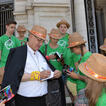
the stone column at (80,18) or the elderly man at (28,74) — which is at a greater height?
the stone column at (80,18)

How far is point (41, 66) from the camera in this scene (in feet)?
7.38

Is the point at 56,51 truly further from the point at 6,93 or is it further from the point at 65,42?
the point at 6,93

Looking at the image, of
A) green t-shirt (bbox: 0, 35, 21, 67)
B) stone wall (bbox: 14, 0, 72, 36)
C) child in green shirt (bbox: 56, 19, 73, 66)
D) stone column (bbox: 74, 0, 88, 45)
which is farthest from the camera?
stone wall (bbox: 14, 0, 72, 36)

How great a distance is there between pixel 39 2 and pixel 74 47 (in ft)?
13.7

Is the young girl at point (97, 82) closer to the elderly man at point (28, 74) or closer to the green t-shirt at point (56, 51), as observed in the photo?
the elderly man at point (28, 74)

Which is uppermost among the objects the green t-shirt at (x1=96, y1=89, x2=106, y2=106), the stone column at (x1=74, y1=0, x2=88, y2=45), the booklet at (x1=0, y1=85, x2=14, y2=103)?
the stone column at (x1=74, y1=0, x2=88, y2=45)

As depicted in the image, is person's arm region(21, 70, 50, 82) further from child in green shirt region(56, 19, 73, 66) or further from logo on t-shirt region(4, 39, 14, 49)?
logo on t-shirt region(4, 39, 14, 49)

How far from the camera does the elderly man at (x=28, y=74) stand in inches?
79.0

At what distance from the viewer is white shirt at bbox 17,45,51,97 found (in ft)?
6.80

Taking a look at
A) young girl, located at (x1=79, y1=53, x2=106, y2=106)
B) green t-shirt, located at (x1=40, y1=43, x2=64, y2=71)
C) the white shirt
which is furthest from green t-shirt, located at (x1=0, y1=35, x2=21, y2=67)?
young girl, located at (x1=79, y1=53, x2=106, y2=106)

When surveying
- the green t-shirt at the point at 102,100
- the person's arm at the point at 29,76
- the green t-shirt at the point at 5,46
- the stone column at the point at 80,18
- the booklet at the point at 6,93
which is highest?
the stone column at the point at 80,18

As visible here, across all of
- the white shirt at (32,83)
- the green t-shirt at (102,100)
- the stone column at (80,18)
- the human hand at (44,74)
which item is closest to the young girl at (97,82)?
the green t-shirt at (102,100)

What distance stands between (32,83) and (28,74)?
0.15 meters

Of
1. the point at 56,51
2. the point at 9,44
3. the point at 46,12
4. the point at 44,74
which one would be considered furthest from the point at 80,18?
the point at 44,74
